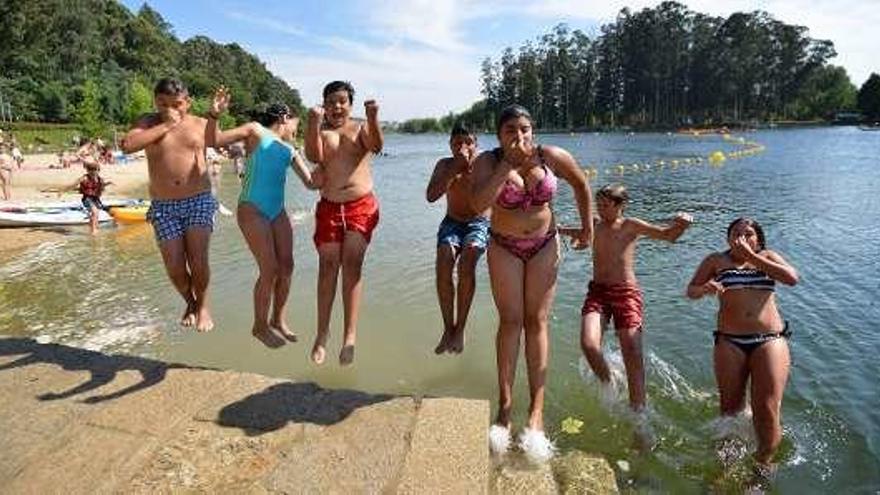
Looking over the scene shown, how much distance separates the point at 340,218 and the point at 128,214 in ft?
55.8

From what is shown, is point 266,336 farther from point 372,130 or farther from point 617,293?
point 617,293

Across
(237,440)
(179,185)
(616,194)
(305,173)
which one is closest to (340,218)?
(305,173)

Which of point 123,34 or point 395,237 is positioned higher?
point 123,34

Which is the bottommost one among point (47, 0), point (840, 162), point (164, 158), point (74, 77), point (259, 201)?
point (840, 162)

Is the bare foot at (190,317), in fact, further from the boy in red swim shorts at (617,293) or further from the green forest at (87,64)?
the green forest at (87,64)

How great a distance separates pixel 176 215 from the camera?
6020 millimetres

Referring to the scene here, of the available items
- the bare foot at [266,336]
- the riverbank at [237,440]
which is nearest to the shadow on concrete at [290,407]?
the riverbank at [237,440]

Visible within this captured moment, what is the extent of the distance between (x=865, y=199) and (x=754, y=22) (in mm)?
94023

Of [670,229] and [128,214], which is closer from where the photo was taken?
[670,229]

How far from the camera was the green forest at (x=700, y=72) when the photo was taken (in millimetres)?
108500

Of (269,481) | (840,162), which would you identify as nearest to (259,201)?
(269,481)

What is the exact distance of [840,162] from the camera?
1656 inches

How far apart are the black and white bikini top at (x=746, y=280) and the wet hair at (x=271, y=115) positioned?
4.05 m

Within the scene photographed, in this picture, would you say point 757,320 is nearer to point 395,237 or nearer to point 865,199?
point 395,237
